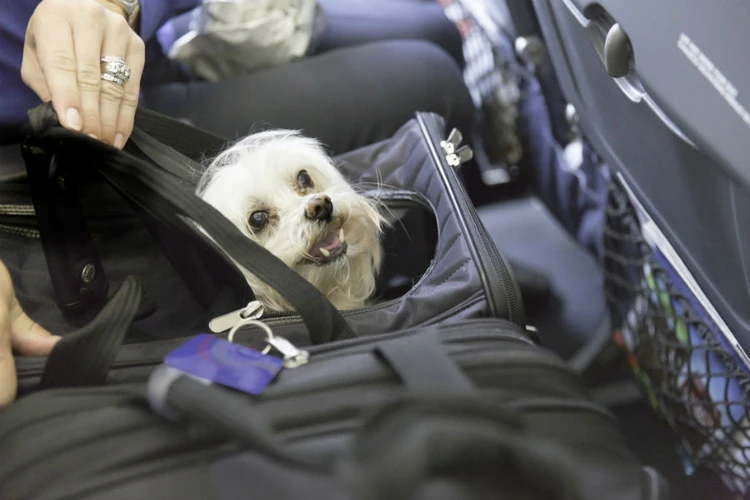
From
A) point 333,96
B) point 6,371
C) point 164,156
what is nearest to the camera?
point 6,371

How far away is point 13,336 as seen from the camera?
0.49 m

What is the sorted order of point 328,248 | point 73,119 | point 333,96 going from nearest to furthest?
point 73,119, point 328,248, point 333,96

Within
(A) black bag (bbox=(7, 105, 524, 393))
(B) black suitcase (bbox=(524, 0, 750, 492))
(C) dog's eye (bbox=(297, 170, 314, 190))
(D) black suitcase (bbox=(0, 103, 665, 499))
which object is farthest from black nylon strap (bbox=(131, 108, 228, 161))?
(B) black suitcase (bbox=(524, 0, 750, 492))

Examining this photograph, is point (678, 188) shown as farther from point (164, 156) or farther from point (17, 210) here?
point (17, 210)

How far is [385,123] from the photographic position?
946mm

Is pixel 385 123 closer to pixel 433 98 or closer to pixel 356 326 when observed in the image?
pixel 433 98

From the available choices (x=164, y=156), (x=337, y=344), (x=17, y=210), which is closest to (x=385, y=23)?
(x=164, y=156)

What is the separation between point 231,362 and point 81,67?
1.15 feet

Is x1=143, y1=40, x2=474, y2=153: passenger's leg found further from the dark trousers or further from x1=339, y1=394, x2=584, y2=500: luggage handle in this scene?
x1=339, y1=394, x2=584, y2=500: luggage handle

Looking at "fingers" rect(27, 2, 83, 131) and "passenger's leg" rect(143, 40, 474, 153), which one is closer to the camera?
"fingers" rect(27, 2, 83, 131)

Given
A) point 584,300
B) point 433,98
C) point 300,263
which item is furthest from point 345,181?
point 584,300

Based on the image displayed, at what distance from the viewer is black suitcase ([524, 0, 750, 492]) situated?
0.44 metres

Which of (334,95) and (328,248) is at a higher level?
(334,95)

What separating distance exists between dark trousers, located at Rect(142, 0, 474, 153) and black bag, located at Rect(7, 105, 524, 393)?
0.17 metres
